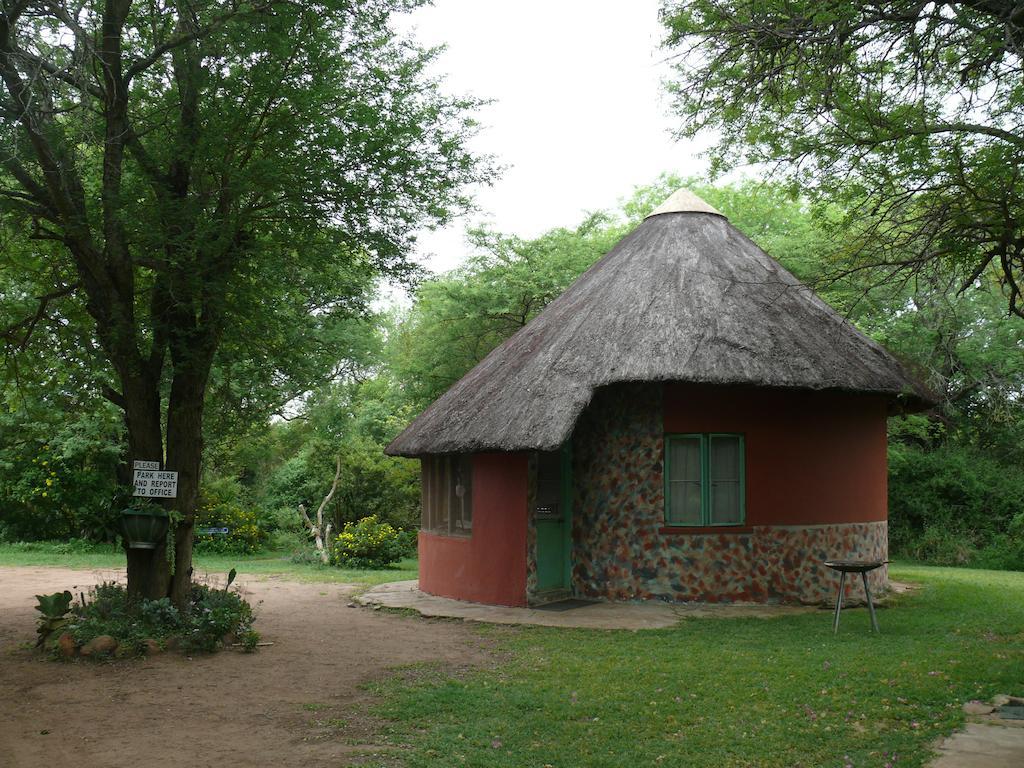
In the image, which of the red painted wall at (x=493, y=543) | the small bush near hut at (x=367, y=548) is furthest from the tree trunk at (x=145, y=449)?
the small bush near hut at (x=367, y=548)

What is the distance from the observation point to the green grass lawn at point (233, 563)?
1603 cm

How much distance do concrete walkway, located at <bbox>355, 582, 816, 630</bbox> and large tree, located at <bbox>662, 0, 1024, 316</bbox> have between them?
170 inches

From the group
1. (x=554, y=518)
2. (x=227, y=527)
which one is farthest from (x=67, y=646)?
(x=227, y=527)

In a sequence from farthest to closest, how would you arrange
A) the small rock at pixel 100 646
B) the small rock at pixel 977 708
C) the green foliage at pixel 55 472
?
1. the green foliage at pixel 55 472
2. the small rock at pixel 100 646
3. the small rock at pixel 977 708

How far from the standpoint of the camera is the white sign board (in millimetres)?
8867

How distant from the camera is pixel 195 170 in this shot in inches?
352

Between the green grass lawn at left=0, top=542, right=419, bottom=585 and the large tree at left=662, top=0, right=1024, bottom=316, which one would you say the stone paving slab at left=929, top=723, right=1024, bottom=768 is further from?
the green grass lawn at left=0, top=542, right=419, bottom=585

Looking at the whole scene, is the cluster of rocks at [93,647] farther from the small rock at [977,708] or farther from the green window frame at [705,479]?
the small rock at [977,708]

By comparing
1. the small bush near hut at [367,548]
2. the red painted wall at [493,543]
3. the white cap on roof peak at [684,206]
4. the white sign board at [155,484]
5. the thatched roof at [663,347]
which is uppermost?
the white cap on roof peak at [684,206]

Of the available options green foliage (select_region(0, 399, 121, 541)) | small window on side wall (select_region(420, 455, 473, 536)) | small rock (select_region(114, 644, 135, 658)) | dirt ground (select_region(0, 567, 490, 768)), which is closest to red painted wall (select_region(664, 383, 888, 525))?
small window on side wall (select_region(420, 455, 473, 536))

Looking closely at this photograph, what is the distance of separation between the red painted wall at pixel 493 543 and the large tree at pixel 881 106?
4816 millimetres

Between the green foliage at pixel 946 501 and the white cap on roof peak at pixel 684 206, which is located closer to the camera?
the white cap on roof peak at pixel 684 206

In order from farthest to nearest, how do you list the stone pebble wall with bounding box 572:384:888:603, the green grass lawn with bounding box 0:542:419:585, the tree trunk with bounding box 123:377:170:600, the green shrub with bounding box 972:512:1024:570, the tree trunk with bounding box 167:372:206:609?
the green shrub with bounding box 972:512:1024:570
the green grass lawn with bounding box 0:542:419:585
the stone pebble wall with bounding box 572:384:888:603
the tree trunk with bounding box 167:372:206:609
the tree trunk with bounding box 123:377:170:600

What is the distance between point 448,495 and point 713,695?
21.0ft
